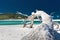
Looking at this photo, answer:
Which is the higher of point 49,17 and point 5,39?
point 49,17

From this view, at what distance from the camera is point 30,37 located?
7.42 metres

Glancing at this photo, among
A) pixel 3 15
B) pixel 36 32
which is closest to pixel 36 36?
pixel 36 32

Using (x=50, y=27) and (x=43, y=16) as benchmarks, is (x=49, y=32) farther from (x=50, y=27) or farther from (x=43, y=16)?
(x=43, y=16)

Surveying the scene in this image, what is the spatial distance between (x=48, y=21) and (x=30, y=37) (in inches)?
28.9

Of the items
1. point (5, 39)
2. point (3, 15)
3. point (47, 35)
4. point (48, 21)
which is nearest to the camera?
point (47, 35)

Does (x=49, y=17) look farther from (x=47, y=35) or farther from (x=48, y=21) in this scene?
(x=47, y=35)

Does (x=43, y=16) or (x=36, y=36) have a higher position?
(x=43, y=16)

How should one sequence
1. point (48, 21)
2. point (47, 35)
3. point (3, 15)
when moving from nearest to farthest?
1. point (47, 35)
2. point (48, 21)
3. point (3, 15)

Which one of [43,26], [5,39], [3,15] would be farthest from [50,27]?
[3,15]

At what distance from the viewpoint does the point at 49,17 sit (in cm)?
782

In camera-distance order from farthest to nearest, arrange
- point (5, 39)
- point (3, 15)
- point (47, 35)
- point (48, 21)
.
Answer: point (3, 15), point (5, 39), point (48, 21), point (47, 35)

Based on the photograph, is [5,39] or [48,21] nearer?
[48,21]

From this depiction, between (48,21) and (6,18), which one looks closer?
(48,21)

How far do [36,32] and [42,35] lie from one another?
20 centimetres
